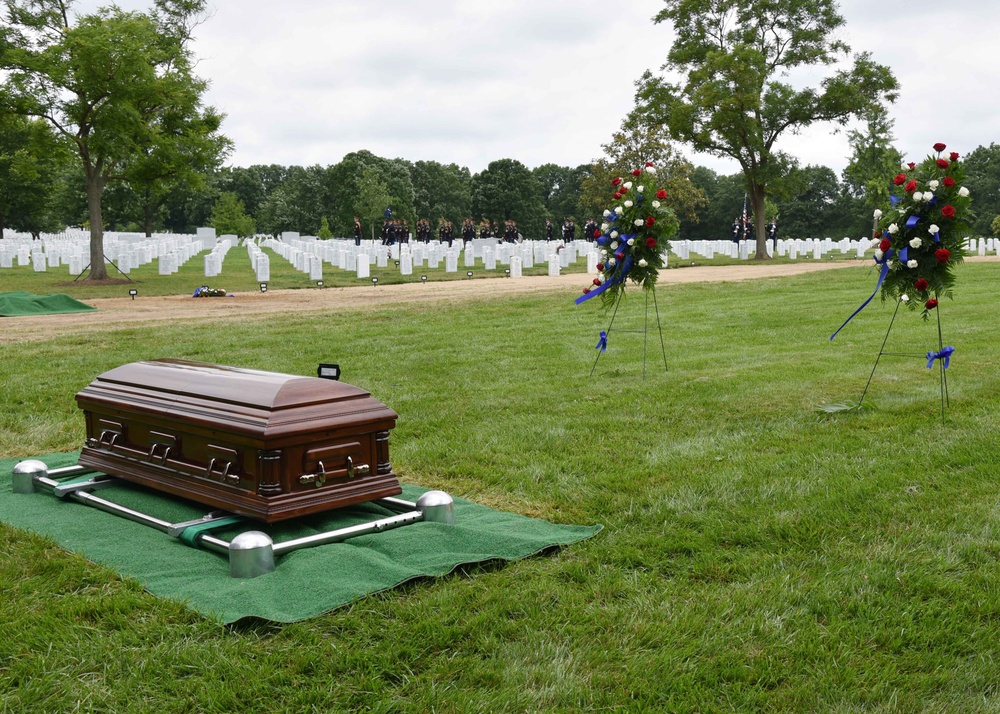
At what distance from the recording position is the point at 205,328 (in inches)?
531

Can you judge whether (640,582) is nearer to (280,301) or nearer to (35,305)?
(35,305)

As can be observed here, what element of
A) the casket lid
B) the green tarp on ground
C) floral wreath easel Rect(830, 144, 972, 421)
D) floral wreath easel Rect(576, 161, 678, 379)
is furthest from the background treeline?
the casket lid

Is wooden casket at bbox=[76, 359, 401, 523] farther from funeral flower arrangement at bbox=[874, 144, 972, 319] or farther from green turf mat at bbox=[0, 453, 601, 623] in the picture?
funeral flower arrangement at bbox=[874, 144, 972, 319]

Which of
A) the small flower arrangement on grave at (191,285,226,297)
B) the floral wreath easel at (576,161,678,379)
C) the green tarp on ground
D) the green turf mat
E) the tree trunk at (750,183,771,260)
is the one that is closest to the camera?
the green turf mat

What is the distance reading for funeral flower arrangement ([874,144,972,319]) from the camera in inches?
243

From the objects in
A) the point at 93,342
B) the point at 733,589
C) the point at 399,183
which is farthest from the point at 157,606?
the point at 399,183

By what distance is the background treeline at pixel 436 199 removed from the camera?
5288cm

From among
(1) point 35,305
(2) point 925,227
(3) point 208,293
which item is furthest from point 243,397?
(3) point 208,293

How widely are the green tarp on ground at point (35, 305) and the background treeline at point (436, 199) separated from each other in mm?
33819

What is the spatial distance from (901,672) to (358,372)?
23.4 ft

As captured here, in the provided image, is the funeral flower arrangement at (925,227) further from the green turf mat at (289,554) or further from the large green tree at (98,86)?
the large green tree at (98,86)

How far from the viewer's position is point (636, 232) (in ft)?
27.7

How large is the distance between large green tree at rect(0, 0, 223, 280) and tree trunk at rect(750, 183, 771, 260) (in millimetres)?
20484

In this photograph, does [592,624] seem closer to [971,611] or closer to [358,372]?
[971,611]
